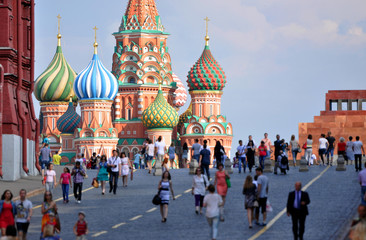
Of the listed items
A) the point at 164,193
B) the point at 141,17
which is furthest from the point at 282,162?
the point at 141,17

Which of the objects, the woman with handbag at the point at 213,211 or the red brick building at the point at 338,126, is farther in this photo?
the red brick building at the point at 338,126

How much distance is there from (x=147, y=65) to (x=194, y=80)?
204 inches

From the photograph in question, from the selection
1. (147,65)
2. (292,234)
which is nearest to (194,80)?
(147,65)

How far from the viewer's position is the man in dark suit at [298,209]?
23.6 metres

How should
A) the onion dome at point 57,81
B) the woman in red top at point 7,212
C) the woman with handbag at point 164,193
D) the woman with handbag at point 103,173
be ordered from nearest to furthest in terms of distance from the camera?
the woman in red top at point 7,212
the woman with handbag at point 164,193
the woman with handbag at point 103,173
the onion dome at point 57,81

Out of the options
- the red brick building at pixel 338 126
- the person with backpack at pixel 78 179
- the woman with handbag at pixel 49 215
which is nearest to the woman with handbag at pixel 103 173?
the person with backpack at pixel 78 179

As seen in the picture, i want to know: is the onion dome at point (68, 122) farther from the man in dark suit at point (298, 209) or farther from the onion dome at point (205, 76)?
the man in dark suit at point (298, 209)

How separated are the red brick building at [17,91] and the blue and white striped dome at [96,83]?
56477 millimetres

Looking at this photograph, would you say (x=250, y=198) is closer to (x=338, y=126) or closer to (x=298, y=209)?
(x=298, y=209)

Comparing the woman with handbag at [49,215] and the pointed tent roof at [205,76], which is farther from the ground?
the pointed tent roof at [205,76]

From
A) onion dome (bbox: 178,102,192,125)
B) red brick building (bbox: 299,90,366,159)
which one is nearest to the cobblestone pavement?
red brick building (bbox: 299,90,366,159)

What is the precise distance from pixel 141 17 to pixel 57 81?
496 inches

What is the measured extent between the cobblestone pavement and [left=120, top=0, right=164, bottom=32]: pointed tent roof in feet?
238

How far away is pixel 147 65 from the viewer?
11069cm
